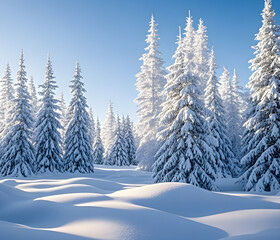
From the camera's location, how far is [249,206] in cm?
587

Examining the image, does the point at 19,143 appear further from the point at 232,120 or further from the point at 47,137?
the point at 232,120

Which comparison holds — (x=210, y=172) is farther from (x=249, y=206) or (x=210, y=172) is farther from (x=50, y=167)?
(x=50, y=167)

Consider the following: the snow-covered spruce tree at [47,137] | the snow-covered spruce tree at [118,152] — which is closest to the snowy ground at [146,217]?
the snow-covered spruce tree at [47,137]

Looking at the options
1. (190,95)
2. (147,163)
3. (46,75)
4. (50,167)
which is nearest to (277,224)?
(190,95)

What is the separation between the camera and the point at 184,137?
12.8 meters

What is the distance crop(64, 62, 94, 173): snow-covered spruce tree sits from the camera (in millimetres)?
23688

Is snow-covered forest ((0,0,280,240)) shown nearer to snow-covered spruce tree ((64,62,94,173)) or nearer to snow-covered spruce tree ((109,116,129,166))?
snow-covered spruce tree ((64,62,94,173))

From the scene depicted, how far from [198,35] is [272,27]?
15611 millimetres

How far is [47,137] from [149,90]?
1265 centimetres

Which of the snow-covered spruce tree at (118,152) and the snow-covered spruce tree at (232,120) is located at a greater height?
the snow-covered spruce tree at (232,120)

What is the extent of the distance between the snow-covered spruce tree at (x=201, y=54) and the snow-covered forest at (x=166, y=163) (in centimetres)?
13

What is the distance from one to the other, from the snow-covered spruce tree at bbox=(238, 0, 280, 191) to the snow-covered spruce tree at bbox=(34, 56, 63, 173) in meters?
18.6

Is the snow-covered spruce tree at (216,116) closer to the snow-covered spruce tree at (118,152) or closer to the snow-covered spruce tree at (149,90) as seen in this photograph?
the snow-covered spruce tree at (149,90)

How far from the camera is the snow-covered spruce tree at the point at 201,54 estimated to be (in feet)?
88.9
